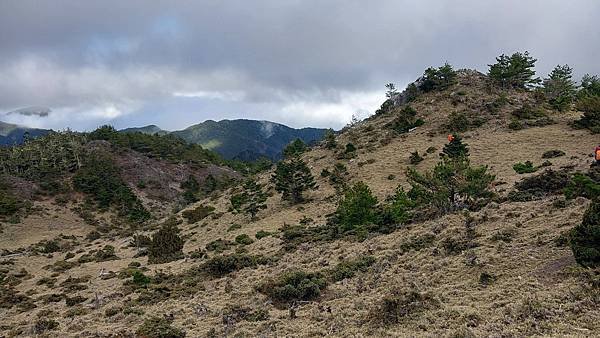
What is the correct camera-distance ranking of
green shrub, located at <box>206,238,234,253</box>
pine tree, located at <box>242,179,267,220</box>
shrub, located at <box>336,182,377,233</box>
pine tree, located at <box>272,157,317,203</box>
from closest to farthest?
shrub, located at <box>336,182,377,233</box>
green shrub, located at <box>206,238,234,253</box>
pine tree, located at <box>242,179,267,220</box>
pine tree, located at <box>272,157,317,203</box>

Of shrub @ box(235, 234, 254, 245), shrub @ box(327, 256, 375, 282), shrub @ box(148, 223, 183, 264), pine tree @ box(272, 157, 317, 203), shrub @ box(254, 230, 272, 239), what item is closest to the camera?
shrub @ box(327, 256, 375, 282)

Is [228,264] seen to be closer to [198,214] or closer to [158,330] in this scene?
[158,330]

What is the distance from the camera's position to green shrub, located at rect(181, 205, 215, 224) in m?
55.7

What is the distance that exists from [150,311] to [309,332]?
9.81 m

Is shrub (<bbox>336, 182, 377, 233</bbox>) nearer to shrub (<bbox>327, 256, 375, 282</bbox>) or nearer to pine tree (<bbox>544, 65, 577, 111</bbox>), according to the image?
shrub (<bbox>327, 256, 375, 282</bbox>)

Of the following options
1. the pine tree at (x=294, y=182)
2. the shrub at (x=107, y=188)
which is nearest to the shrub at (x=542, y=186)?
the pine tree at (x=294, y=182)

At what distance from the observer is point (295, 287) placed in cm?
1925

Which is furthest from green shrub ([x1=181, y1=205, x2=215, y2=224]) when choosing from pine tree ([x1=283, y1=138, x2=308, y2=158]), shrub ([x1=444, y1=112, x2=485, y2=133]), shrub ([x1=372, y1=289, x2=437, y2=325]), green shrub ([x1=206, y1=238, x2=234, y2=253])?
shrub ([x1=372, y1=289, x2=437, y2=325])

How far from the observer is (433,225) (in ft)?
80.4

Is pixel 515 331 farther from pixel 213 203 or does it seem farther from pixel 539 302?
pixel 213 203

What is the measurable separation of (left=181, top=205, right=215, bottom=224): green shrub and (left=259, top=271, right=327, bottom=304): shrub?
121ft

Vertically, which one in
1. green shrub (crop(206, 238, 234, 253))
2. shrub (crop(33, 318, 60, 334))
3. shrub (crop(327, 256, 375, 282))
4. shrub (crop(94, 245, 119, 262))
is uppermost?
shrub (crop(327, 256, 375, 282))

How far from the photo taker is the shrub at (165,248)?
36.3 meters

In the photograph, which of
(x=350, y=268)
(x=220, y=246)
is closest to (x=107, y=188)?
(x=220, y=246)
